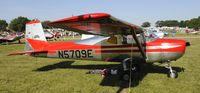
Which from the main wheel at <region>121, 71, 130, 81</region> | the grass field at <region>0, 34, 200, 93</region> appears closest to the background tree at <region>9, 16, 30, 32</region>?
the grass field at <region>0, 34, 200, 93</region>

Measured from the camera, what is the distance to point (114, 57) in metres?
8.85

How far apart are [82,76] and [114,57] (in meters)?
1.42

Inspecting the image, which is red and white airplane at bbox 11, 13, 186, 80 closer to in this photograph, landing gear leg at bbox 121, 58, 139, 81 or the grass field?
landing gear leg at bbox 121, 58, 139, 81

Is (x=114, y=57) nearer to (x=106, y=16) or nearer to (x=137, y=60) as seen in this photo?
(x=137, y=60)

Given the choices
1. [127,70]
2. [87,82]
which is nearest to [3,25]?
[87,82]

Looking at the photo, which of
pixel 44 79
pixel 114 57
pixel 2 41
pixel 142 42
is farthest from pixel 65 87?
pixel 2 41

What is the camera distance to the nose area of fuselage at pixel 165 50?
26.8 feet

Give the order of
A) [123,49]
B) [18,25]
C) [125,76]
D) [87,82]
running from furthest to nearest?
[18,25], [123,49], [125,76], [87,82]

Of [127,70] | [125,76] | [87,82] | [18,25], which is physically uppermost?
[18,25]

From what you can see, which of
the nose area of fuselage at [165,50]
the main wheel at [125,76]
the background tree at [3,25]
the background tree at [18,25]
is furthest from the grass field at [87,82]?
the background tree at [3,25]

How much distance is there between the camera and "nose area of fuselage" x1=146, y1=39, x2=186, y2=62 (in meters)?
8.18

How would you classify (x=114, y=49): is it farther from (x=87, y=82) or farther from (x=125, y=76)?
(x=87, y=82)

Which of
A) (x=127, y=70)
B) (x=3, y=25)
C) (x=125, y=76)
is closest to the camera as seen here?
(x=125, y=76)

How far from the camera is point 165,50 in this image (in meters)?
8.25
